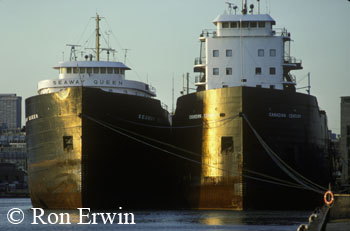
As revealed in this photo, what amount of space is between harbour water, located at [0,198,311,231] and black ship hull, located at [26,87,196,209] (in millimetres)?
1055

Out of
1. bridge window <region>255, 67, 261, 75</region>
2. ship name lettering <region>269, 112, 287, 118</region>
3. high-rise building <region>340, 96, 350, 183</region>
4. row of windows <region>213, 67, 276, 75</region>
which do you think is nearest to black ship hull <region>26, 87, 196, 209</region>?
row of windows <region>213, 67, 276, 75</region>

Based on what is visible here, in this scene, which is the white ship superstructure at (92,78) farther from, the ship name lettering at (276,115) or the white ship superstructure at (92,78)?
the ship name lettering at (276,115)

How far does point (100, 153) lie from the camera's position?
131ft

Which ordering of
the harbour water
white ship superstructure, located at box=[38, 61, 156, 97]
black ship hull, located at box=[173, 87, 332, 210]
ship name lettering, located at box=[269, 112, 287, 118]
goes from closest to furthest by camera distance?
the harbour water
black ship hull, located at box=[173, 87, 332, 210]
ship name lettering, located at box=[269, 112, 287, 118]
white ship superstructure, located at box=[38, 61, 156, 97]

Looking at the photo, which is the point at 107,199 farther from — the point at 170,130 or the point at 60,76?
the point at 60,76

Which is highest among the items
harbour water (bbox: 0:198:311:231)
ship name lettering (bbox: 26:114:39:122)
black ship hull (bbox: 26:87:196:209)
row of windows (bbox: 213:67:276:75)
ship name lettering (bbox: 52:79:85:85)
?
row of windows (bbox: 213:67:276:75)

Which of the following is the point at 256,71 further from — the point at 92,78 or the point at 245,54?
the point at 92,78

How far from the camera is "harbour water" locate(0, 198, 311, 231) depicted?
1252 inches

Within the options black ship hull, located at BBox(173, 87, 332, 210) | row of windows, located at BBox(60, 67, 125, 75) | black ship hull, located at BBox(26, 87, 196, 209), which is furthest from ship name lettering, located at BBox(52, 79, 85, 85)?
black ship hull, located at BBox(173, 87, 332, 210)

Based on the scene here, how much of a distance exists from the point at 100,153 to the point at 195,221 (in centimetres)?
710

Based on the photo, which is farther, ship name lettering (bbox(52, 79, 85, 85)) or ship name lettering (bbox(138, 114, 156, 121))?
ship name lettering (bbox(52, 79, 85, 85))

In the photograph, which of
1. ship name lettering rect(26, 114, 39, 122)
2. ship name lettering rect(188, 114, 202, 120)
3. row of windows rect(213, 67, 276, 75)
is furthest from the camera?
row of windows rect(213, 67, 276, 75)

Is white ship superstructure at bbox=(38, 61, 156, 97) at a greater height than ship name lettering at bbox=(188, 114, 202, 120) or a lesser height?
greater

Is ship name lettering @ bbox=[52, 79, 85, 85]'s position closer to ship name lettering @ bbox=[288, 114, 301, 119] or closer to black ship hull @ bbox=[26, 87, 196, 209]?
black ship hull @ bbox=[26, 87, 196, 209]
